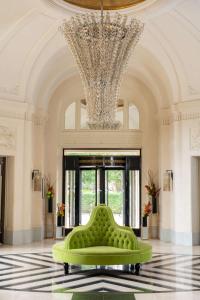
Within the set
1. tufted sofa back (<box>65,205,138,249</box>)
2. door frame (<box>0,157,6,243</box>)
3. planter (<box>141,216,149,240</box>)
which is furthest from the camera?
planter (<box>141,216,149,240</box>)

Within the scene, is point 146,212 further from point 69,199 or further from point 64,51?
point 64,51

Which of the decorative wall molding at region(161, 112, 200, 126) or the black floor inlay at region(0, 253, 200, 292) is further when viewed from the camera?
the decorative wall molding at region(161, 112, 200, 126)

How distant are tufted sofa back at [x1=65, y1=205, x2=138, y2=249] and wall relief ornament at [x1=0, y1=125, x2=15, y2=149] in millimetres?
4373

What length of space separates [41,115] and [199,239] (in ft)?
20.2

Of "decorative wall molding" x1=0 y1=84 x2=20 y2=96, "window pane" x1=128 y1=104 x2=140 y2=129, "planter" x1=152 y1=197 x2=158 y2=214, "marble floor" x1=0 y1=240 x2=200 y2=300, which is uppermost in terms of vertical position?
"decorative wall molding" x1=0 y1=84 x2=20 y2=96

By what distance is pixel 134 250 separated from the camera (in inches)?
327

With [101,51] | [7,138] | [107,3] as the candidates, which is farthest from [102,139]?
[101,51]

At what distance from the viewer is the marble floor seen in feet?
22.4

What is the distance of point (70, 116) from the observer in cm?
1491

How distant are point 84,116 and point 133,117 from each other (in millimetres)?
1682

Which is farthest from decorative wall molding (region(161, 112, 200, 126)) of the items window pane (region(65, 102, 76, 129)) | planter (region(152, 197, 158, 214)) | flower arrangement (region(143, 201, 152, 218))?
window pane (region(65, 102, 76, 129))

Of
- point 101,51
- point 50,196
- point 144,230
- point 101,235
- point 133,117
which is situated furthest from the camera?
point 133,117

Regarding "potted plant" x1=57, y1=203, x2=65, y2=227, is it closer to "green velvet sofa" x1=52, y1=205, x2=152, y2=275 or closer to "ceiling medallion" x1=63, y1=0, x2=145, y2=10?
"green velvet sofa" x1=52, y1=205, x2=152, y2=275

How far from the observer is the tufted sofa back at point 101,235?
27.9ft
